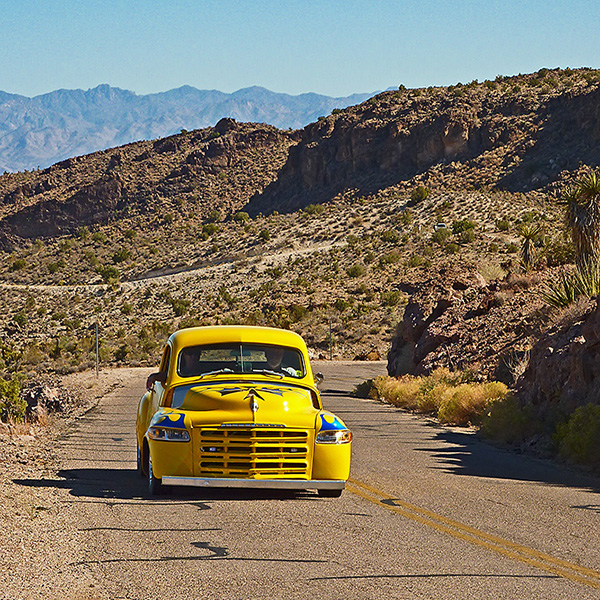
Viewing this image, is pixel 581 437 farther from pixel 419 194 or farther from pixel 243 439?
pixel 419 194

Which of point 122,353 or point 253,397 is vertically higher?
point 253,397

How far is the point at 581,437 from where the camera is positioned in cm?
1405

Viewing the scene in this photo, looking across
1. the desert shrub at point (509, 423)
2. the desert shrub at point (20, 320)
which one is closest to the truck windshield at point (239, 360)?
the desert shrub at point (509, 423)

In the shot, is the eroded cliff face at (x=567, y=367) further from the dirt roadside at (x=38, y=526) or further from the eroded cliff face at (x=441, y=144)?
the eroded cliff face at (x=441, y=144)

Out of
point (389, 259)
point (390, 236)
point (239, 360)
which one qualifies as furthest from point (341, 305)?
point (239, 360)

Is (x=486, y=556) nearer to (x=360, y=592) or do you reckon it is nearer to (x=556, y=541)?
(x=556, y=541)

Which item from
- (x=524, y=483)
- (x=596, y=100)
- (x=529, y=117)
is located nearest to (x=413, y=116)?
(x=529, y=117)

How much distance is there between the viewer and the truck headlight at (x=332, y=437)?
978 centimetres

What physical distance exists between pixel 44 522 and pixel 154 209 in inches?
4560

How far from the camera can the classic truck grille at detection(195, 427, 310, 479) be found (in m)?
9.52

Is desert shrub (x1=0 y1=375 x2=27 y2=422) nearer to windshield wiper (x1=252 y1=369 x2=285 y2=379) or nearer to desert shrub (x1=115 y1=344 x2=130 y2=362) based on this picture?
windshield wiper (x1=252 y1=369 x2=285 y2=379)

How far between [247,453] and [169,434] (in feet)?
2.64

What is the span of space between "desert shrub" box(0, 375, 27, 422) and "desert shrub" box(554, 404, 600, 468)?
1067 centimetres

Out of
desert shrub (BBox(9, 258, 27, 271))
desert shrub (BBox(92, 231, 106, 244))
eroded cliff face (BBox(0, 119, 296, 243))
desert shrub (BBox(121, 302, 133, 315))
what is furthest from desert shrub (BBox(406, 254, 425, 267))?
desert shrub (BBox(92, 231, 106, 244))
